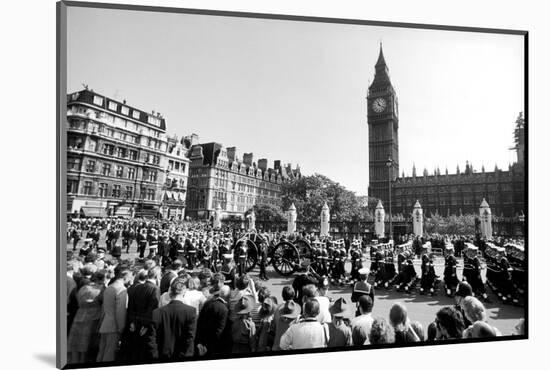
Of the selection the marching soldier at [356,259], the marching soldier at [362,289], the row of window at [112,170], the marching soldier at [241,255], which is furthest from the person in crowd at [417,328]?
the row of window at [112,170]

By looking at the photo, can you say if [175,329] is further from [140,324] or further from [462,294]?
[462,294]

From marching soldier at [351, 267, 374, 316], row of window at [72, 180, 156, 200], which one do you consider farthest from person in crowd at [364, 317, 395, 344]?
row of window at [72, 180, 156, 200]

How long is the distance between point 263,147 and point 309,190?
1455 mm

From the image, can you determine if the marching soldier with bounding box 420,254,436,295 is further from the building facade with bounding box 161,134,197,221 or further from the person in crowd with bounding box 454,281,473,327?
the building facade with bounding box 161,134,197,221

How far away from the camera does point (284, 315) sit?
23.6 ft

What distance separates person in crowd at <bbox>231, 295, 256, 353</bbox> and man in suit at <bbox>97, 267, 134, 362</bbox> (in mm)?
1979

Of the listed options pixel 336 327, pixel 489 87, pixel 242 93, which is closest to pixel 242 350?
pixel 336 327

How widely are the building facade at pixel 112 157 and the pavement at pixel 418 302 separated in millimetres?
997

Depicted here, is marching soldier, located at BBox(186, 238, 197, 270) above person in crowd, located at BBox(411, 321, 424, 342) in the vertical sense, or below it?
above

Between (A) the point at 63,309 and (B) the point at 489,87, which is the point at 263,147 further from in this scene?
(B) the point at 489,87

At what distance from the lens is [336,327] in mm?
7605

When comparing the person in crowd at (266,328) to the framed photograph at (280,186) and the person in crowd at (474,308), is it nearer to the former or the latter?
the framed photograph at (280,186)

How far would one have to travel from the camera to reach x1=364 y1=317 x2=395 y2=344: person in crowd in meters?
7.52

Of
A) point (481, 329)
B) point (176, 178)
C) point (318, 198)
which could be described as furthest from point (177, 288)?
point (481, 329)
